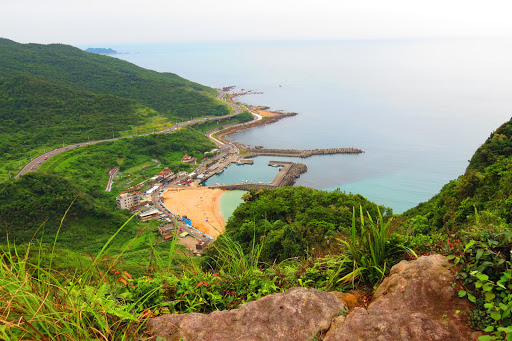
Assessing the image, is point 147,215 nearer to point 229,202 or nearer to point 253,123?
point 229,202

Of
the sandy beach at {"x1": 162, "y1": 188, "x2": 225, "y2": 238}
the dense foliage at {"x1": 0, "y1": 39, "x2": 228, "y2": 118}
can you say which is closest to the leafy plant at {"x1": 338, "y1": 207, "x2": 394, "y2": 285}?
the sandy beach at {"x1": 162, "y1": 188, "x2": 225, "y2": 238}

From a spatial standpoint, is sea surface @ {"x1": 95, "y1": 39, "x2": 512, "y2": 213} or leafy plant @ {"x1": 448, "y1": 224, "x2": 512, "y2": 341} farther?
sea surface @ {"x1": 95, "y1": 39, "x2": 512, "y2": 213}

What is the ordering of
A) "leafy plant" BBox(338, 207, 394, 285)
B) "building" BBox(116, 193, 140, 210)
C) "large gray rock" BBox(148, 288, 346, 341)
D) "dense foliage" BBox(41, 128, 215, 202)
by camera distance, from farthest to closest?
1. "dense foliage" BBox(41, 128, 215, 202)
2. "building" BBox(116, 193, 140, 210)
3. "leafy plant" BBox(338, 207, 394, 285)
4. "large gray rock" BBox(148, 288, 346, 341)

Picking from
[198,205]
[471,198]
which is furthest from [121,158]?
[471,198]

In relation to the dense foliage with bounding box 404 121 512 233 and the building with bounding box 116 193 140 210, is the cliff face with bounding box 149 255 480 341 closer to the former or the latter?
the dense foliage with bounding box 404 121 512 233

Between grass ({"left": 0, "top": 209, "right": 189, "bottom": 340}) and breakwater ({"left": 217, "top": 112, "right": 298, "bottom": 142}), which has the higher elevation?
grass ({"left": 0, "top": 209, "right": 189, "bottom": 340})

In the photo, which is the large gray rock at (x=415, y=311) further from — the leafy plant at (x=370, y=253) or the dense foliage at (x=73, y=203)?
the dense foliage at (x=73, y=203)
